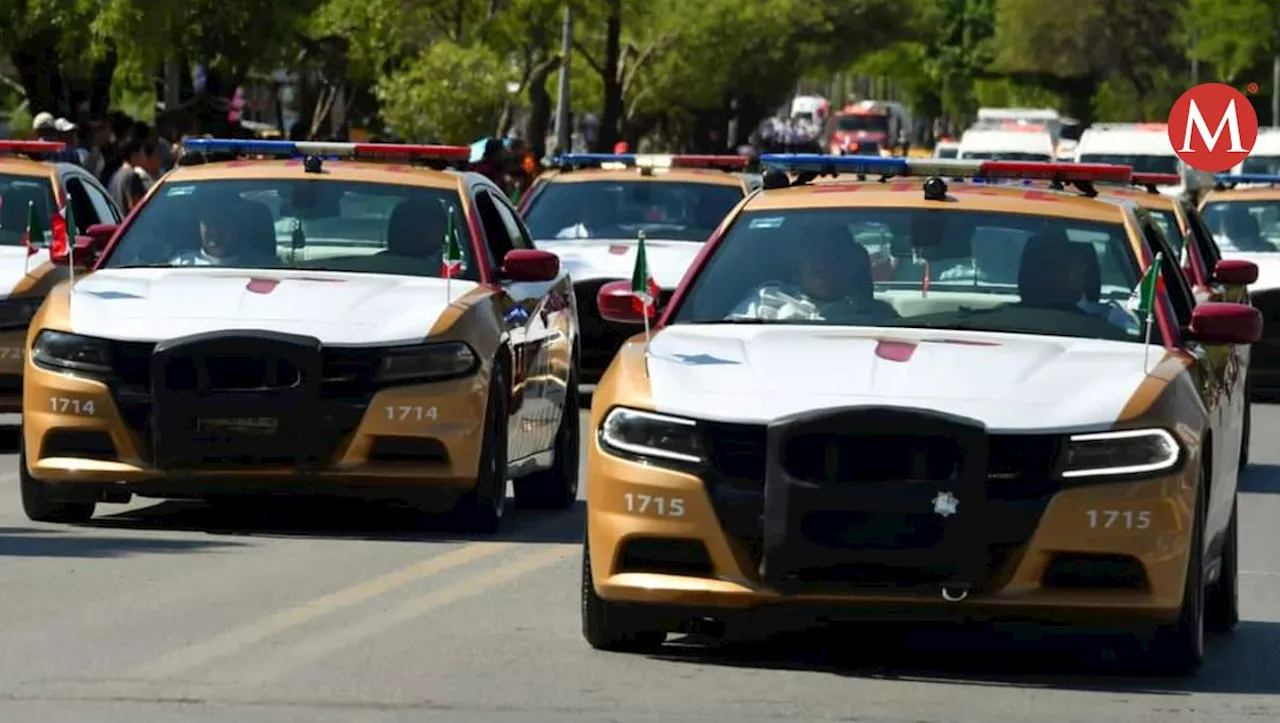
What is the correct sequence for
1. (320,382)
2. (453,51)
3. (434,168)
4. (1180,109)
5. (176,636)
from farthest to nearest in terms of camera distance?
(453,51), (1180,109), (434,168), (320,382), (176,636)

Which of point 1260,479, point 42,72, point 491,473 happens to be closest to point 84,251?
point 491,473

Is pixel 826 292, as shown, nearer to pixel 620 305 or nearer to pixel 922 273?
pixel 922 273

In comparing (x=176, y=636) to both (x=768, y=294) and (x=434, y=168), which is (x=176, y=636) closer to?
(x=768, y=294)

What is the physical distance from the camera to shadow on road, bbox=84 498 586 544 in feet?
42.5

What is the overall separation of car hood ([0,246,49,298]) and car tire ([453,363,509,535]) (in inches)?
189

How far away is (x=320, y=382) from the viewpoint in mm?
12305

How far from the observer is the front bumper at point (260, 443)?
40.5ft

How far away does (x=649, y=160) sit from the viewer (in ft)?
76.8

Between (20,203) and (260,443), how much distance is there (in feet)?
20.9

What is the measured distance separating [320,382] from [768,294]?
2.74 meters

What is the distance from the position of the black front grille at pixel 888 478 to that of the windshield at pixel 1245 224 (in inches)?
662

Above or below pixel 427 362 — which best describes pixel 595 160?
below

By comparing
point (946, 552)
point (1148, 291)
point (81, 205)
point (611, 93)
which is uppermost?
point (1148, 291)

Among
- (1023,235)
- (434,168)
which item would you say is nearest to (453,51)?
(434,168)
